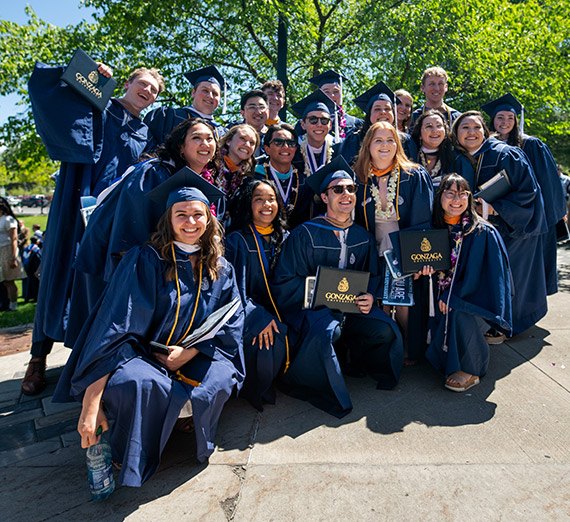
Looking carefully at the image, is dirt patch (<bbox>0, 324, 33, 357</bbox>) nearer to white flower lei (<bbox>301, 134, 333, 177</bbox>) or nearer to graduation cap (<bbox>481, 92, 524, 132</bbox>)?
white flower lei (<bbox>301, 134, 333, 177</bbox>)

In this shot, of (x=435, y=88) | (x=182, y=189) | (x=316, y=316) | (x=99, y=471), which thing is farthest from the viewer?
(x=435, y=88)

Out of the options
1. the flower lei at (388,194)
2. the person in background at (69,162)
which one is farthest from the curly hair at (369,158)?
the person in background at (69,162)

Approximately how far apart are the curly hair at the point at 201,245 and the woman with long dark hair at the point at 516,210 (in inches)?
108

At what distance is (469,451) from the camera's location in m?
2.85

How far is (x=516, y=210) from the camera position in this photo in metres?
4.45

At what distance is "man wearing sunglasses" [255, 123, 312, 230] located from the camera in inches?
175

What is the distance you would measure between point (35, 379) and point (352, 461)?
2966 mm

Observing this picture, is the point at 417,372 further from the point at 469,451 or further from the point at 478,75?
the point at 478,75

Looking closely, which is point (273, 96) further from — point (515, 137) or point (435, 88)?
point (515, 137)

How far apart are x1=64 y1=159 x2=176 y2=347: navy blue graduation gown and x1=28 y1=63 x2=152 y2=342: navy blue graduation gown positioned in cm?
53

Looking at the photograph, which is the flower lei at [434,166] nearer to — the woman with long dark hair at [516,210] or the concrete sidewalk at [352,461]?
the woman with long dark hair at [516,210]

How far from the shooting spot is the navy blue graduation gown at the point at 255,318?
3580mm

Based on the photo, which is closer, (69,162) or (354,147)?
(69,162)

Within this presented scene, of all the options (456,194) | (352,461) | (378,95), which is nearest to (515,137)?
(378,95)
